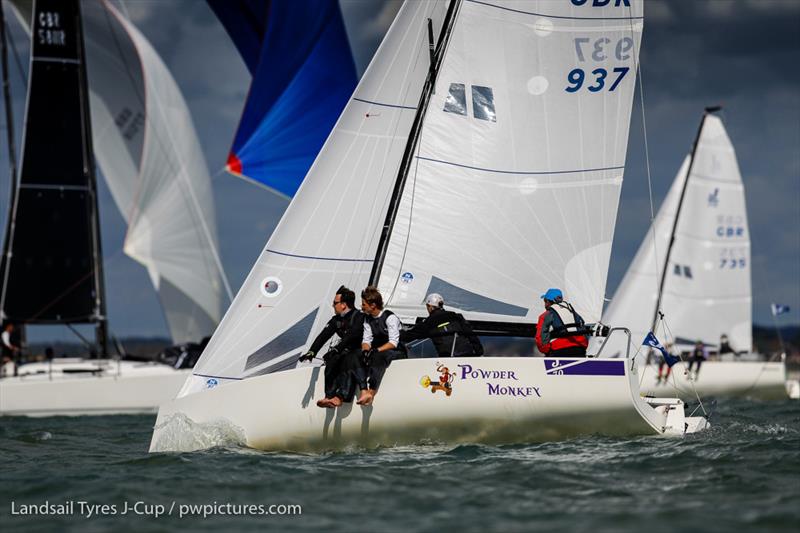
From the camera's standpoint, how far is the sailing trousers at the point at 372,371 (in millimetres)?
10250

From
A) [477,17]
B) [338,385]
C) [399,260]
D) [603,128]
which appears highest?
[477,17]

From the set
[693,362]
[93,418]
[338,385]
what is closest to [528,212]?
[338,385]

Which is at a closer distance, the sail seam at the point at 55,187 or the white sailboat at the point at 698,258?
the sail seam at the point at 55,187

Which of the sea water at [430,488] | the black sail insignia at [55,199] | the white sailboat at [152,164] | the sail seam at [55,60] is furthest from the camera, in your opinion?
the white sailboat at [152,164]

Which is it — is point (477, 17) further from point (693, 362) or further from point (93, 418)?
point (693, 362)

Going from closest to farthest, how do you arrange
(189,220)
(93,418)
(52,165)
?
(93,418), (52,165), (189,220)

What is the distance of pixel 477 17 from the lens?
1234cm

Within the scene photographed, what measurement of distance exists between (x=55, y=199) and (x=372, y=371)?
13.3m

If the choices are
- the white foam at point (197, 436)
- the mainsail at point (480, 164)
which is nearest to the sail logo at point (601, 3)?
the mainsail at point (480, 164)

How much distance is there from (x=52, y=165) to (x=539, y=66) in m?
12.4

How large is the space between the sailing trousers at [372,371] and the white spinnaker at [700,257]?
2107 centimetres

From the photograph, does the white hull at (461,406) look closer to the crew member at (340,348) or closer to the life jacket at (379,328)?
the crew member at (340,348)

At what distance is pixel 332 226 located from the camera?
11688 millimetres

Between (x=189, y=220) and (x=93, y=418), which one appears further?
(x=189, y=220)
